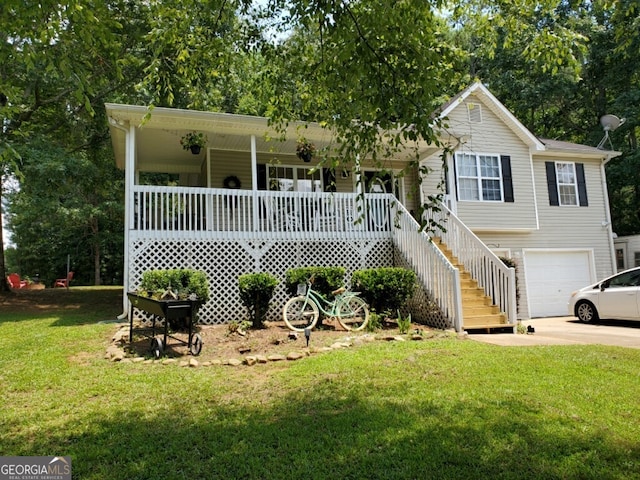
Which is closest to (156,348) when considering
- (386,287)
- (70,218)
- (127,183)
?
(127,183)

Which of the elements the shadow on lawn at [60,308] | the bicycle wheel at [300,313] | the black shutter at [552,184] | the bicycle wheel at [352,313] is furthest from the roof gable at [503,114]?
the shadow on lawn at [60,308]

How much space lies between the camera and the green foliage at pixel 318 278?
359 inches

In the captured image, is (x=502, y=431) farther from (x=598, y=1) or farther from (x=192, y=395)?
(x=598, y=1)

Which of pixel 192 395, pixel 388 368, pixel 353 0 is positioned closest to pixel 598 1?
pixel 353 0

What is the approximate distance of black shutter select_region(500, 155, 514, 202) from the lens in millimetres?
14512

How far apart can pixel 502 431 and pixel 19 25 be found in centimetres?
493

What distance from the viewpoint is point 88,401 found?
14.6ft

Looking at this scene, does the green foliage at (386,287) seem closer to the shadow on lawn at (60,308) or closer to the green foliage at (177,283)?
the green foliage at (177,283)

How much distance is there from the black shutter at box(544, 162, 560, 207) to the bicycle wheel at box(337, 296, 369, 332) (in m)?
9.62

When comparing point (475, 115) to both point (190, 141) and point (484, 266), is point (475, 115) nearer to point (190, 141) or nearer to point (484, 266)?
point (484, 266)

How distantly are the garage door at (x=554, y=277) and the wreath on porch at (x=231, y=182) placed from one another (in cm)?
940

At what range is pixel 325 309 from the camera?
897cm

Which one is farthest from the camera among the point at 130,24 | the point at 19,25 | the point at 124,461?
the point at 130,24

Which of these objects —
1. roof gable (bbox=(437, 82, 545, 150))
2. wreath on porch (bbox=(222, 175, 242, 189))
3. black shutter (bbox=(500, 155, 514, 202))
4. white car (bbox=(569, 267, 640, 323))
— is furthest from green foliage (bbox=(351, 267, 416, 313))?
roof gable (bbox=(437, 82, 545, 150))
